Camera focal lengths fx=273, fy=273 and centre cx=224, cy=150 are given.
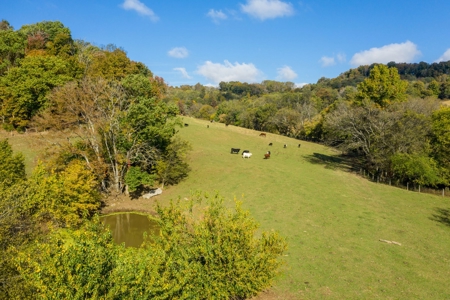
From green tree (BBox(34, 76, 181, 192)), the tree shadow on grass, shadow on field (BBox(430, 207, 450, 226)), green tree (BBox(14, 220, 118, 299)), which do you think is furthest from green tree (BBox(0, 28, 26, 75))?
shadow on field (BBox(430, 207, 450, 226))

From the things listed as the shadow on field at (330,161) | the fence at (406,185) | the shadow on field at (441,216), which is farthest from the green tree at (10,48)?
the shadow on field at (441,216)

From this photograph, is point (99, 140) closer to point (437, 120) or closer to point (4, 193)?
point (4, 193)

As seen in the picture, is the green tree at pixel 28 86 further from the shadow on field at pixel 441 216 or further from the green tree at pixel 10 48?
the shadow on field at pixel 441 216

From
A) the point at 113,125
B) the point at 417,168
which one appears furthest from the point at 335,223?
the point at 113,125

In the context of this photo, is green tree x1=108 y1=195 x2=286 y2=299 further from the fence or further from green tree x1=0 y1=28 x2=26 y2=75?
green tree x1=0 y1=28 x2=26 y2=75

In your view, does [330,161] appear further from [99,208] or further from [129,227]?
[99,208]

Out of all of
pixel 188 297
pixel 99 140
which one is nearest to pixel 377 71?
pixel 99 140
